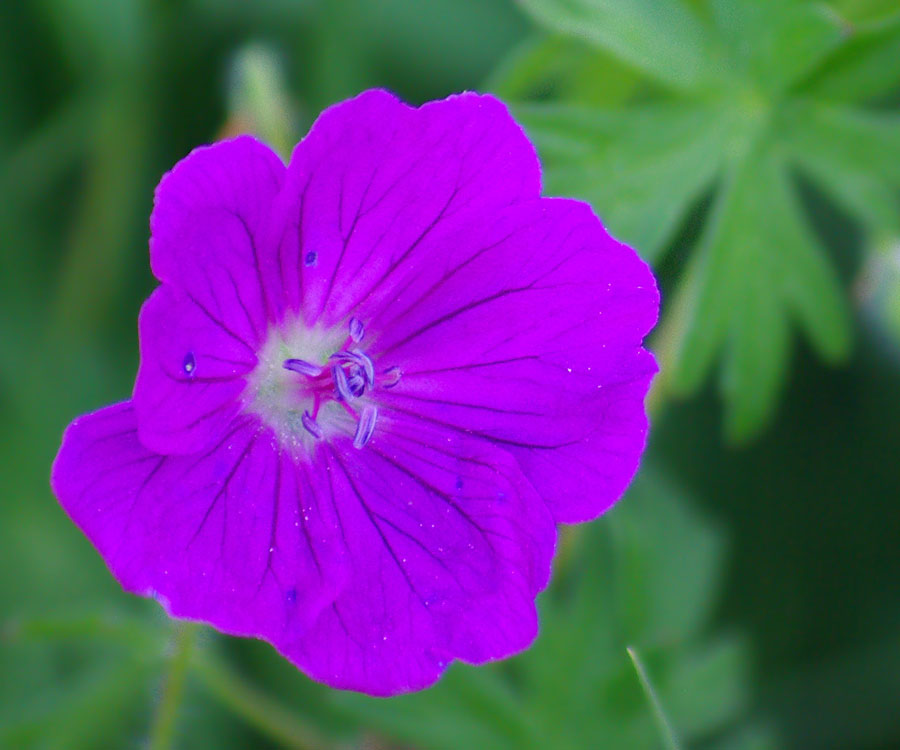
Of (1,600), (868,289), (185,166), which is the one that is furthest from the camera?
(1,600)

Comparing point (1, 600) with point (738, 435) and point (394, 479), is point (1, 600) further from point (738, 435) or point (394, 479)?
point (738, 435)

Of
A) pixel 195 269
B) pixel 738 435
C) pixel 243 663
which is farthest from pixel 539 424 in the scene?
pixel 243 663

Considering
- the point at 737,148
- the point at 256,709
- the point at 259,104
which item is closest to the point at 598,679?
the point at 256,709

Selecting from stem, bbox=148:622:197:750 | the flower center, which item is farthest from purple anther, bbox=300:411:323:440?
stem, bbox=148:622:197:750

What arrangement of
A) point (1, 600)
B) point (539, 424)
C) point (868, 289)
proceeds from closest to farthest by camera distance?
point (539, 424)
point (868, 289)
point (1, 600)

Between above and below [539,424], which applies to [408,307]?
above

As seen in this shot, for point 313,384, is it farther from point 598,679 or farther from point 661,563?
point 661,563

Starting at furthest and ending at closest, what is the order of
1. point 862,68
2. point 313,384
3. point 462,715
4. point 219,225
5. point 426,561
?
point 462,715 < point 862,68 < point 313,384 < point 426,561 < point 219,225

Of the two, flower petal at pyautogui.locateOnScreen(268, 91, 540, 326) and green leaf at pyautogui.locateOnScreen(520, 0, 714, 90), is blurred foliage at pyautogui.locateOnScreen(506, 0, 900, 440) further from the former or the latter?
flower petal at pyautogui.locateOnScreen(268, 91, 540, 326)
